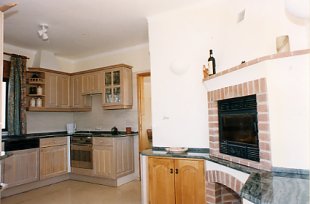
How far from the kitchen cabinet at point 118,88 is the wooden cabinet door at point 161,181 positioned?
2.02 m

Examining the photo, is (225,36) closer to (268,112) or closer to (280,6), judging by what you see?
(280,6)

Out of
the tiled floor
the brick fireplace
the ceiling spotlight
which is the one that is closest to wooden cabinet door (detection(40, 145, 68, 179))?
the tiled floor

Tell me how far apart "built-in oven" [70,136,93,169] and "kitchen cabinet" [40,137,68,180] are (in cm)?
16

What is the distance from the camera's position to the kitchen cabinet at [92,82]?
4953mm

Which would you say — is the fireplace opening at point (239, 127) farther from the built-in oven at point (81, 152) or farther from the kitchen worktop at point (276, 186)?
the built-in oven at point (81, 152)

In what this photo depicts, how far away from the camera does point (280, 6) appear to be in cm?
209

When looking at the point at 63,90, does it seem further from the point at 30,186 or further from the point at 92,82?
the point at 30,186

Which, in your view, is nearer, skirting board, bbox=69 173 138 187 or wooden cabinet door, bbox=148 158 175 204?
wooden cabinet door, bbox=148 158 175 204

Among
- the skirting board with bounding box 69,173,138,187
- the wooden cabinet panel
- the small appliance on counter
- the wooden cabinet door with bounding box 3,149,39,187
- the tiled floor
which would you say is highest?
the small appliance on counter

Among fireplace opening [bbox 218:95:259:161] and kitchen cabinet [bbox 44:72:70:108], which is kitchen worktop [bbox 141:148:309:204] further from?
kitchen cabinet [bbox 44:72:70:108]

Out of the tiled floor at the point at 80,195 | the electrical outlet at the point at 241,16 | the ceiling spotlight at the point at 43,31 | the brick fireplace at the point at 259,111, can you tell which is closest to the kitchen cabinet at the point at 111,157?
the tiled floor at the point at 80,195

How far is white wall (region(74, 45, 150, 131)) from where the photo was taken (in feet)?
16.0

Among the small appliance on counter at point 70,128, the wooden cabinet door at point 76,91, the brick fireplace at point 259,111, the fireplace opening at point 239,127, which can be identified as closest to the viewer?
the brick fireplace at point 259,111

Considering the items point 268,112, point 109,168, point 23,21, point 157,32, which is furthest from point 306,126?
point 23,21
